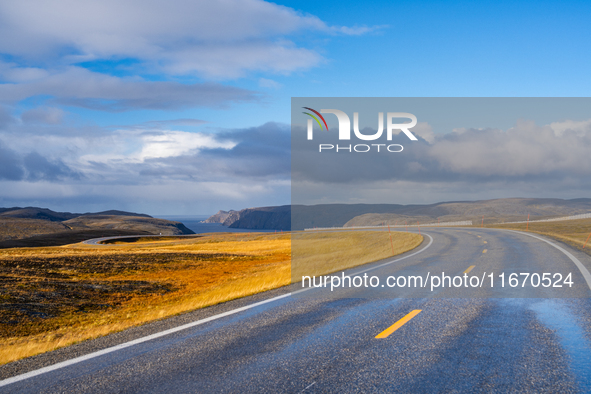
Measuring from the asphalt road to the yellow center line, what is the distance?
2.1 inches

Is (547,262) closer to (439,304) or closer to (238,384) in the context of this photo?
(439,304)

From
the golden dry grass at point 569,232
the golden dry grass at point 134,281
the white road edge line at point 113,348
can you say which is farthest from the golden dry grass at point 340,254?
the golden dry grass at point 569,232

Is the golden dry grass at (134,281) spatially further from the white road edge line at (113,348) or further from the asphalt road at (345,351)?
the asphalt road at (345,351)

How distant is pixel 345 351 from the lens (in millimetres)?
5668

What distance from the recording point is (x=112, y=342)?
6383 mm

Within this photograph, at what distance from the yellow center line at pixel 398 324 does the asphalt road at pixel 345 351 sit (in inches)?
2.1

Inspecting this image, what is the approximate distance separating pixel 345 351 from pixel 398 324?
1749mm

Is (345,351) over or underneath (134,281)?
over

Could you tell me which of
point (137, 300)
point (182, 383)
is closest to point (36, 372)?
point (182, 383)

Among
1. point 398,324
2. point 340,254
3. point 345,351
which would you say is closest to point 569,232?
point 340,254

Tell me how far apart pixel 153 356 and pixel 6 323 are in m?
8.10

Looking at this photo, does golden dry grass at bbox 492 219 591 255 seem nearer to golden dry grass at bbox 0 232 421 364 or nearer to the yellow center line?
golden dry grass at bbox 0 232 421 364

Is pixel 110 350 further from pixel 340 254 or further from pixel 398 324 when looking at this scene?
pixel 340 254

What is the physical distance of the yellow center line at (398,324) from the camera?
6.45 meters
